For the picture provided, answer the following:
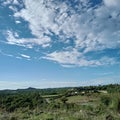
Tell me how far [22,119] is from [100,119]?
3.24 m

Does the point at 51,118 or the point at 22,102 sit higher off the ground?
the point at 22,102

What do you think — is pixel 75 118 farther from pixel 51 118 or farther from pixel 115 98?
pixel 115 98

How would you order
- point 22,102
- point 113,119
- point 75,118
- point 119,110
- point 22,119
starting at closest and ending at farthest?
1. point 75,118
2. point 113,119
3. point 22,119
4. point 119,110
5. point 22,102

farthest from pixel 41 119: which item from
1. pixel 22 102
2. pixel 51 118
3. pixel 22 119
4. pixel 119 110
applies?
pixel 22 102

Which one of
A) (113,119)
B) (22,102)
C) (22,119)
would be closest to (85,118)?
(113,119)

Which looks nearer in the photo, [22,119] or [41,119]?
[41,119]

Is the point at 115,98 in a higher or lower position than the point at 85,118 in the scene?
higher

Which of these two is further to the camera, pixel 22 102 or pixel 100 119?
pixel 22 102

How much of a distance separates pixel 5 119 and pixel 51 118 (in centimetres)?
183

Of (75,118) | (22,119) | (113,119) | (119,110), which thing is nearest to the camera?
(75,118)

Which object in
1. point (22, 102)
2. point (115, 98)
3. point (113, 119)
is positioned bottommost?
point (113, 119)

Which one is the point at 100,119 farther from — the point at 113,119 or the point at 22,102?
the point at 22,102

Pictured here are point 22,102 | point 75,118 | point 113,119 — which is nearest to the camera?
point 75,118

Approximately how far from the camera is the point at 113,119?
10.3 m
